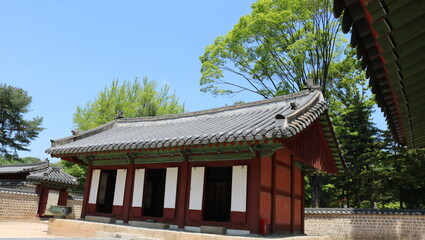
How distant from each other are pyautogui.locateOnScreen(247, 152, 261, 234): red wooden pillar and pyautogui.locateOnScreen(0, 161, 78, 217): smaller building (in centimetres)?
1816

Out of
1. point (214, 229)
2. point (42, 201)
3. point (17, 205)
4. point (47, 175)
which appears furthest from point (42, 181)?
point (214, 229)

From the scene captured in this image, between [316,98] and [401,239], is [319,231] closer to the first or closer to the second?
[401,239]

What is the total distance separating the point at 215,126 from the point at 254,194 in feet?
9.69

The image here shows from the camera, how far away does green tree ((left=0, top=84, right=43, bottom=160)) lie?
132 feet

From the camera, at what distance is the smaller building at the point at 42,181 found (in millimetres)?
22844

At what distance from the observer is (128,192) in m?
12.6

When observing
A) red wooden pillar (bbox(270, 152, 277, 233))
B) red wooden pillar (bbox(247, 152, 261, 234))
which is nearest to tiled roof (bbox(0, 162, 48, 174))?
red wooden pillar (bbox(247, 152, 261, 234))

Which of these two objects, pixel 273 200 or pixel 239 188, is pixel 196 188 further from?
pixel 273 200

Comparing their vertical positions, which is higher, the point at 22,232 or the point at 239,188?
the point at 239,188

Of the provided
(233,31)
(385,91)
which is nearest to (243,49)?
(233,31)

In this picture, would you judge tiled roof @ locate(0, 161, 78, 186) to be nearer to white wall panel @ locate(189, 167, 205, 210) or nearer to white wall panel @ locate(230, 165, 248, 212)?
white wall panel @ locate(189, 167, 205, 210)

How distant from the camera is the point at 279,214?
10.9 m

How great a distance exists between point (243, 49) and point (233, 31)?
1827 mm

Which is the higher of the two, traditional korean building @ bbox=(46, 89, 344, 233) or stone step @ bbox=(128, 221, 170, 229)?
traditional korean building @ bbox=(46, 89, 344, 233)
